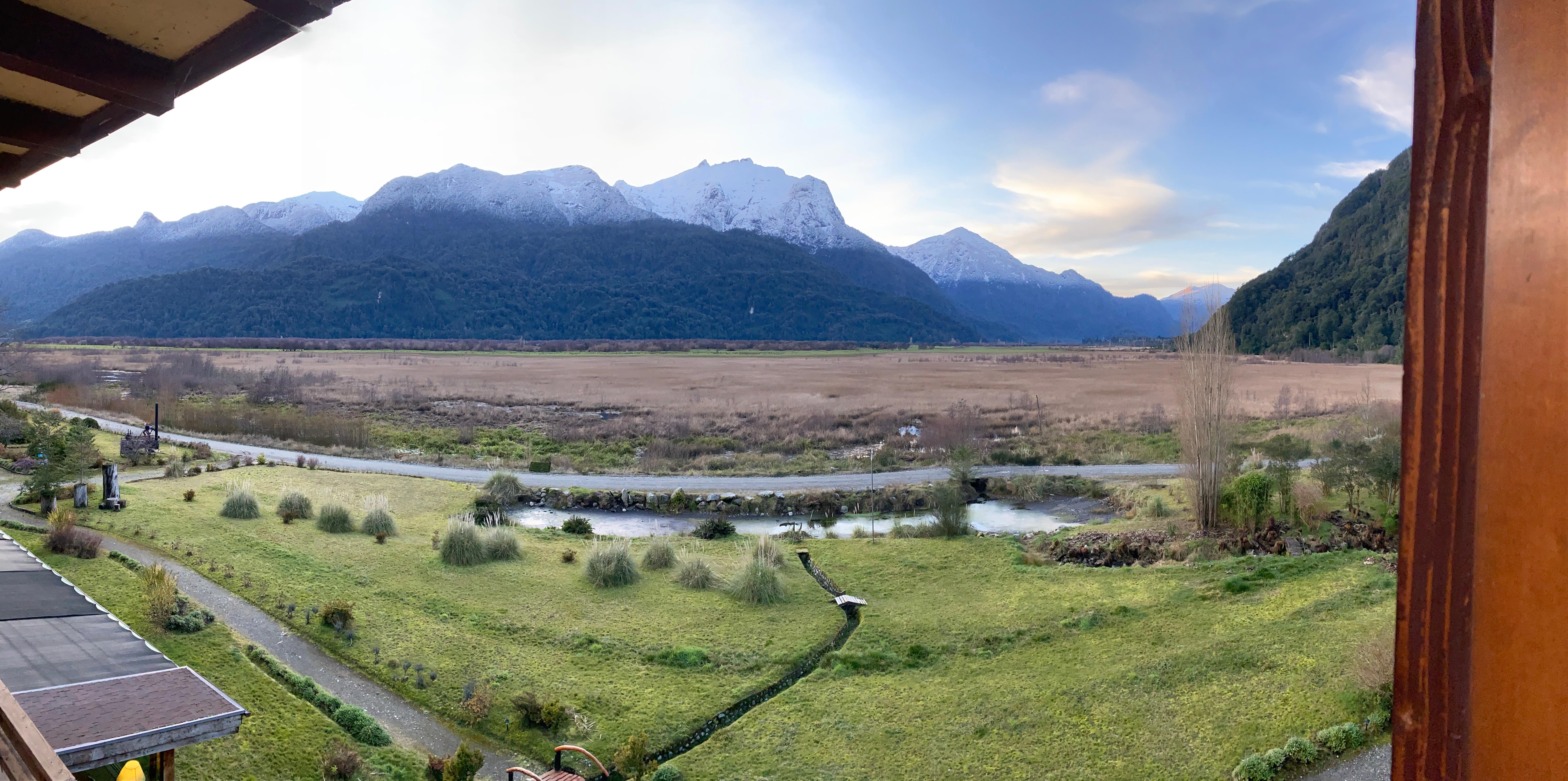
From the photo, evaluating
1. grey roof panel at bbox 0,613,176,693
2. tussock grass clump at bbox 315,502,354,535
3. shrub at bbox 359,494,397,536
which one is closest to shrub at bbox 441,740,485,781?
grey roof panel at bbox 0,613,176,693

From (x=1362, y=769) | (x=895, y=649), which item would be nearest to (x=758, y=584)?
(x=895, y=649)

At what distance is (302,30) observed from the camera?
2434 millimetres

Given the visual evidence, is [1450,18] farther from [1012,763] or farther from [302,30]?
[1012,763]

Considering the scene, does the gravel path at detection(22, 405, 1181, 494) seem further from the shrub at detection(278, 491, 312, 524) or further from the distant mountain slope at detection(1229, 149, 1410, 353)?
the distant mountain slope at detection(1229, 149, 1410, 353)

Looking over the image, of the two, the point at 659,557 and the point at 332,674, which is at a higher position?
the point at 659,557

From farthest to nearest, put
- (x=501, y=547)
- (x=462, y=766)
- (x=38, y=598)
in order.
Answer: (x=501, y=547)
(x=38, y=598)
(x=462, y=766)

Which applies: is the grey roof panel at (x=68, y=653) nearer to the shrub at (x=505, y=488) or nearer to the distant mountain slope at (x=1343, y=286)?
the shrub at (x=505, y=488)

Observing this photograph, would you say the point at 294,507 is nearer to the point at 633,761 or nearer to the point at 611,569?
the point at 611,569

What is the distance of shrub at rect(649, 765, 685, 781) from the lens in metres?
6.37

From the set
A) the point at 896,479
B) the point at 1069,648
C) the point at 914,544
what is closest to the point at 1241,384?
the point at 896,479

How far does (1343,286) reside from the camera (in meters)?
64.9

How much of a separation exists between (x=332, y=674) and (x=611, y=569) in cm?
393

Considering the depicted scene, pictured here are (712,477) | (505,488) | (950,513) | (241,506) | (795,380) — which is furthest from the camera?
(795,380)

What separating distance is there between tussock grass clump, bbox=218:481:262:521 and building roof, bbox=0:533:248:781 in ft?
19.5
